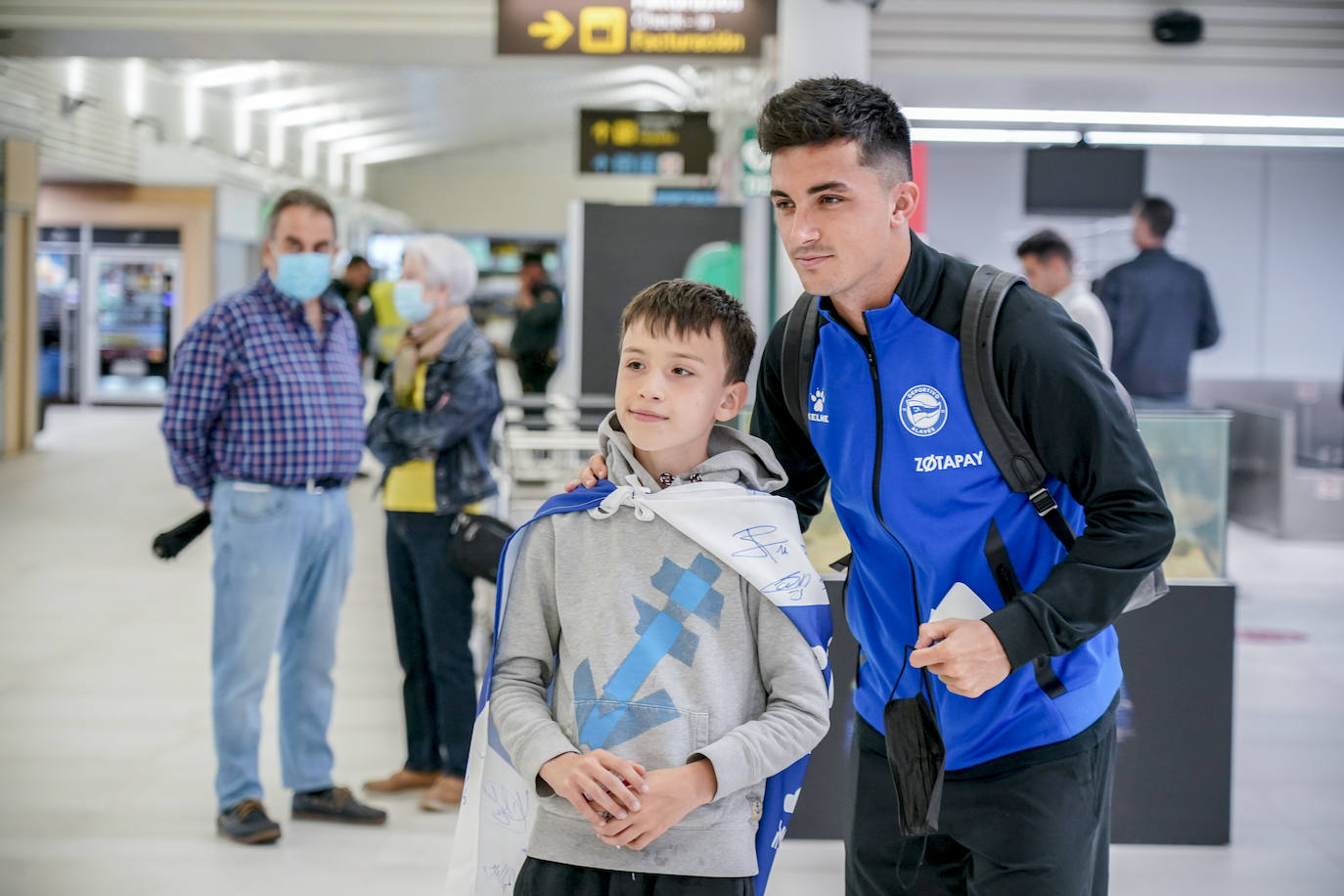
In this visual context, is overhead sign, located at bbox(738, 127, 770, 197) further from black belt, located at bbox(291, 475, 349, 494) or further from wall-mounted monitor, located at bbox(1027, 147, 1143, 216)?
black belt, located at bbox(291, 475, 349, 494)

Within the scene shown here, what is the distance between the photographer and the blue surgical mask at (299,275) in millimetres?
3764

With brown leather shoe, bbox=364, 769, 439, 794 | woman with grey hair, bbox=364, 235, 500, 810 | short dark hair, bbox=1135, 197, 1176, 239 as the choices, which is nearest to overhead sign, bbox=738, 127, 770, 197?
short dark hair, bbox=1135, 197, 1176, 239

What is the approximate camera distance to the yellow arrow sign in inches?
275

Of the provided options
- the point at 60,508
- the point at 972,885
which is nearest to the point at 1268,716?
the point at 972,885

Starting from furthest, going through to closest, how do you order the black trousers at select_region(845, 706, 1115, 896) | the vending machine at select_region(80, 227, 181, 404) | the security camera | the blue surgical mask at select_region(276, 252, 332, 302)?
the vending machine at select_region(80, 227, 181, 404) → the security camera → the blue surgical mask at select_region(276, 252, 332, 302) → the black trousers at select_region(845, 706, 1115, 896)

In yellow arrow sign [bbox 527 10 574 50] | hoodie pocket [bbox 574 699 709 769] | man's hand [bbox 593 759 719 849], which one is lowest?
man's hand [bbox 593 759 719 849]

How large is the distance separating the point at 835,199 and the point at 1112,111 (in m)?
8.21

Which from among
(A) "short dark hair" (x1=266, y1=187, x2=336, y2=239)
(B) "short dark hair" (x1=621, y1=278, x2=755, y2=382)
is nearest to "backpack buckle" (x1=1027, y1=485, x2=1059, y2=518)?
(B) "short dark hair" (x1=621, y1=278, x2=755, y2=382)

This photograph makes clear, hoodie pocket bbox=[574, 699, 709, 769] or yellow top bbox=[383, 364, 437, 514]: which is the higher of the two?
yellow top bbox=[383, 364, 437, 514]

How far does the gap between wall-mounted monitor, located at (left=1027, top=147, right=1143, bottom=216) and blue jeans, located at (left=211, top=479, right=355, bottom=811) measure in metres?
7.69

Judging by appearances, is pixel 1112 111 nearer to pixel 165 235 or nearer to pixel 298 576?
pixel 298 576

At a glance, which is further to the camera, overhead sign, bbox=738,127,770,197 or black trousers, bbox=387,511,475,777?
overhead sign, bbox=738,127,770,197

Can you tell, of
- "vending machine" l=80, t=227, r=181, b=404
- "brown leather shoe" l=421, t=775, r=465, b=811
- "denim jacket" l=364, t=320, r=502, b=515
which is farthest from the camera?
"vending machine" l=80, t=227, r=181, b=404

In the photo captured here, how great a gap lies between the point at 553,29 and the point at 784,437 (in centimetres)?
547
